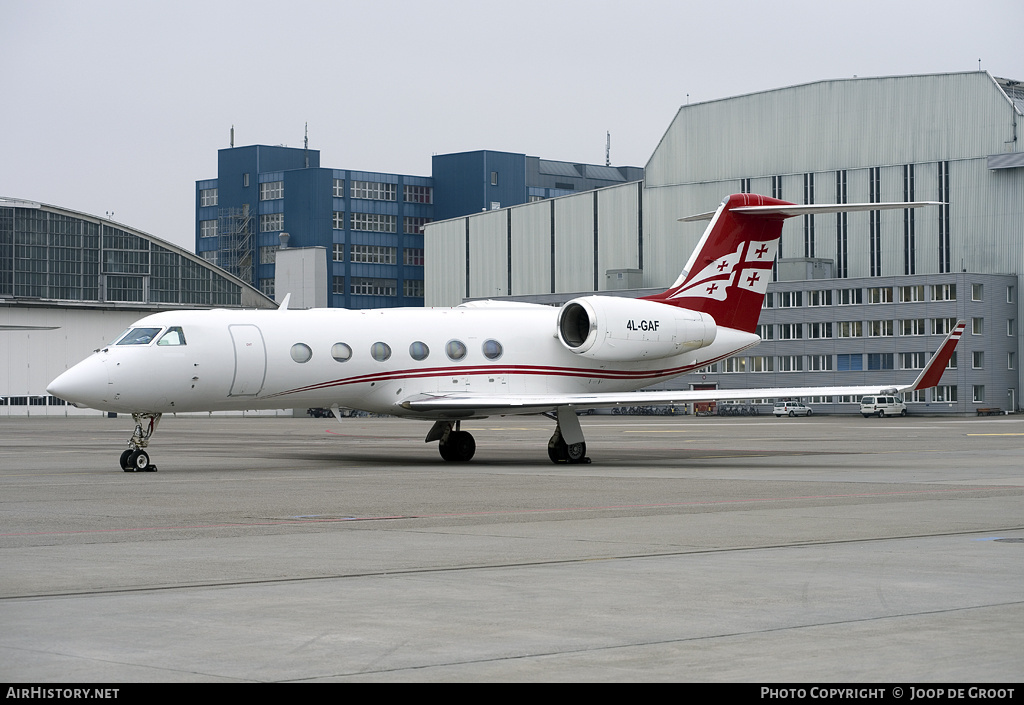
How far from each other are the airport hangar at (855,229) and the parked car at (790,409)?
8.63 feet

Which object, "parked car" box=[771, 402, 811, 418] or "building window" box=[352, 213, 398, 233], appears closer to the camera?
"parked car" box=[771, 402, 811, 418]

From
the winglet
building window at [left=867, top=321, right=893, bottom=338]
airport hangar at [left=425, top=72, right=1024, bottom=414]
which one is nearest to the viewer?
the winglet

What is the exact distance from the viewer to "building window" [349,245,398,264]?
134 meters

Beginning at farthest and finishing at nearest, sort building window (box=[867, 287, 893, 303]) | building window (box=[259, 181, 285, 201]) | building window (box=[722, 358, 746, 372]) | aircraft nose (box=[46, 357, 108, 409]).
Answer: building window (box=[259, 181, 285, 201]) → building window (box=[722, 358, 746, 372]) → building window (box=[867, 287, 893, 303]) → aircraft nose (box=[46, 357, 108, 409])

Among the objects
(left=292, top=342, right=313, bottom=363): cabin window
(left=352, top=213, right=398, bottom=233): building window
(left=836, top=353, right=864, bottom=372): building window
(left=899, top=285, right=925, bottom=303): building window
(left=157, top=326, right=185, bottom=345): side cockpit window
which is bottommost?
(left=292, top=342, right=313, bottom=363): cabin window

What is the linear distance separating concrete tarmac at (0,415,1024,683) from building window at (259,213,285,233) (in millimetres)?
113664

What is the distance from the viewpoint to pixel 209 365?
2558cm

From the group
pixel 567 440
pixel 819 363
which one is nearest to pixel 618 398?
pixel 567 440

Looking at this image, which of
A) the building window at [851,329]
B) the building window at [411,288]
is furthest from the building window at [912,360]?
the building window at [411,288]

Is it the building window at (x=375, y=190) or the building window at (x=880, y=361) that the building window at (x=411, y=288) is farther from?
the building window at (x=880, y=361)

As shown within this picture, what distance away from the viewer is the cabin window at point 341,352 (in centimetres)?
2716

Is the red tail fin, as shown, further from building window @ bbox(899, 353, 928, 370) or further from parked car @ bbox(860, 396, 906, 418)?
building window @ bbox(899, 353, 928, 370)

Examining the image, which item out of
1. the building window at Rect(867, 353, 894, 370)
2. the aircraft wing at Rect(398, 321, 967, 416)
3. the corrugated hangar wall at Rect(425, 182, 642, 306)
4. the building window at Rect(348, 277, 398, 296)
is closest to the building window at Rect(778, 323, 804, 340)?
the building window at Rect(867, 353, 894, 370)

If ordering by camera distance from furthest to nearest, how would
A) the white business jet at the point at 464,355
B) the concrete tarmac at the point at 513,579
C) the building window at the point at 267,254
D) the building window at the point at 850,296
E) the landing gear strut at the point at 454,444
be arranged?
the building window at the point at 267,254 → the building window at the point at 850,296 → the landing gear strut at the point at 454,444 → the white business jet at the point at 464,355 → the concrete tarmac at the point at 513,579
